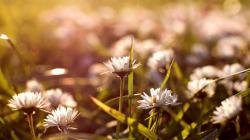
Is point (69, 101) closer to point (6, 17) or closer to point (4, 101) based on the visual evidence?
point (4, 101)

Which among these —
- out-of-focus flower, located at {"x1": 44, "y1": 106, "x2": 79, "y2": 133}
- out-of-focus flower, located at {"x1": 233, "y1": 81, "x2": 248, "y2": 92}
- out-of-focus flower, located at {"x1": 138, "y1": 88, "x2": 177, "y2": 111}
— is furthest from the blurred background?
out-of-focus flower, located at {"x1": 138, "y1": 88, "x2": 177, "y2": 111}

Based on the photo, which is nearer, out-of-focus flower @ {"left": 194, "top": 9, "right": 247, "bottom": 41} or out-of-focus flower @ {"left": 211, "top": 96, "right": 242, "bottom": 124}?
out-of-focus flower @ {"left": 211, "top": 96, "right": 242, "bottom": 124}

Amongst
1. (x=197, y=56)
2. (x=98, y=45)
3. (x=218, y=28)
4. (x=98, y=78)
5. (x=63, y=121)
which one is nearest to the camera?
(x=63, y=121)

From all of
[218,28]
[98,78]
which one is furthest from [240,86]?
[218,28]

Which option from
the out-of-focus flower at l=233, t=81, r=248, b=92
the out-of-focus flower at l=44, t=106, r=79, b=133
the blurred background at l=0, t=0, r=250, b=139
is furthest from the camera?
the blurred background at l=0, t=0, r=250, b=139

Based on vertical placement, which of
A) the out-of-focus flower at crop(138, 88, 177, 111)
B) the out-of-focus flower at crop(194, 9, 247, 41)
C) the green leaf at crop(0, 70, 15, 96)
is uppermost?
the out-of-focus flower at crop(194, 9, 247, 41)

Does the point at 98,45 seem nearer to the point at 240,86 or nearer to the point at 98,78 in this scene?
the point at 98,78

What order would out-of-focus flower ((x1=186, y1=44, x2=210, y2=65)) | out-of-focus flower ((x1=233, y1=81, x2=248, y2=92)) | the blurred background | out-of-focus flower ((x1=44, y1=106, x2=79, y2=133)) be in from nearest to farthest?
out-of-focus flower ((x1=44, y1=106, x2=79, y2=133)) → out-of-focus flower ((x1=233, y1=81, x2=248, y2=92)) → the blurred background → out-of-focus flower ((x1=186, y1=44, x2=210, y2=65))

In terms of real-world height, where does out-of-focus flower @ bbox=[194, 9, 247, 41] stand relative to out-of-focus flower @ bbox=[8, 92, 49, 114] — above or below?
above

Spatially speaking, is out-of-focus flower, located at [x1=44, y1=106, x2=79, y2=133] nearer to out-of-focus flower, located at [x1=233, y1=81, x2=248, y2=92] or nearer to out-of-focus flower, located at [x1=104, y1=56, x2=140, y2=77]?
out-of-focus flower, located at [x1=104, y1=56, x2=140, y2=77]
